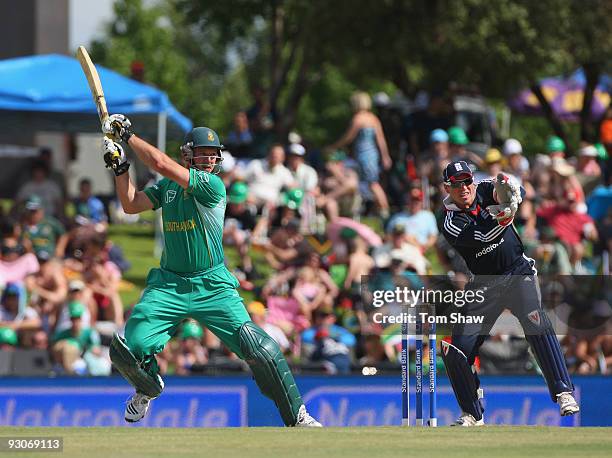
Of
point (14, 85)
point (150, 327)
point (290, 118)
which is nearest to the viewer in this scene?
point (150, 327)

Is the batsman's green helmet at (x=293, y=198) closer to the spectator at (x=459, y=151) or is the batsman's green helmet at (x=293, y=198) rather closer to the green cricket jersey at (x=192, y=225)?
the spectator at (x=459, y=151)

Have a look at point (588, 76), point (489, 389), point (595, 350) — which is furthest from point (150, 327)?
point (588, 76)

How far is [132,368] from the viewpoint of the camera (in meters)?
9.77

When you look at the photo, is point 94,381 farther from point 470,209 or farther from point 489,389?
point 470,209

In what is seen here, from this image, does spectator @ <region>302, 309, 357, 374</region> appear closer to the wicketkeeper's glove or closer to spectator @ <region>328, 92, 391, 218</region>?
spectator @ <region>328, 92, 391, 218</region>

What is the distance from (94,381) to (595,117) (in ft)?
76.9

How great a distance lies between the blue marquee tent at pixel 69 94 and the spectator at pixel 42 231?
1.25 meters

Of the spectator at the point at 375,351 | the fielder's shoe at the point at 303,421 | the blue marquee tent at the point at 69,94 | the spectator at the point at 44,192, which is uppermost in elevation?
the blue marquee tent at the point at 69,94

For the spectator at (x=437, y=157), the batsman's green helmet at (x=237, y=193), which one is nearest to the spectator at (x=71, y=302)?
the batsman's green helmet at (x=237, y=193)

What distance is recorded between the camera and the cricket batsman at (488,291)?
10352mm

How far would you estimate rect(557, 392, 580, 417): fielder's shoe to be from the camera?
33.4 feet

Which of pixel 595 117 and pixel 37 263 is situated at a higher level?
pixel 595 117

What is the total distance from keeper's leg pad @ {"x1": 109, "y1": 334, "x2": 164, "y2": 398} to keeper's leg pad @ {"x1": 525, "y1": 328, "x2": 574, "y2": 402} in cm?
270

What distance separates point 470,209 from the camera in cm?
1038
